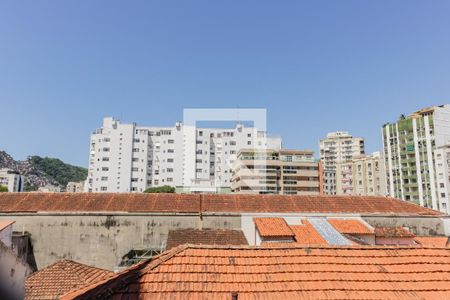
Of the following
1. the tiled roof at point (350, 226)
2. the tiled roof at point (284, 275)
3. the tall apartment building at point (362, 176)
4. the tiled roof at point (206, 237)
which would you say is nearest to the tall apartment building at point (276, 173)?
the tall apartment building at point (362, 176)

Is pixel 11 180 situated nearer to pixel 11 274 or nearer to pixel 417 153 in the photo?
pixel 417 153

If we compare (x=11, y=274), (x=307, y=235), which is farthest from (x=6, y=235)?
(x=307, y=235)

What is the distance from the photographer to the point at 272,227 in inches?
814

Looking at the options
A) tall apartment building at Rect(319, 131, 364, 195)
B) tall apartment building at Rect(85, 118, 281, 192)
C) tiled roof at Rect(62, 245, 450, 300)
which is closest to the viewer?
tiled roof at Rect(62, 245, 450, 300)

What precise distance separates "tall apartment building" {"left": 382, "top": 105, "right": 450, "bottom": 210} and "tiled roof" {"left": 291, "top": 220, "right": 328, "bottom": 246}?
54.1 metres

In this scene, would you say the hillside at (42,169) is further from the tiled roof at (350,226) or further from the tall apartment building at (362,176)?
the tiled roof at (350,226)

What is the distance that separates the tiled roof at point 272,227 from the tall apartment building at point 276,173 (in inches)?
2006

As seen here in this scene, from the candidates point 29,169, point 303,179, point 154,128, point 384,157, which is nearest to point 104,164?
point 154,128

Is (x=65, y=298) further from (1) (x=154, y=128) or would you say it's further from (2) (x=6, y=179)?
(2) (x=6, y=179)

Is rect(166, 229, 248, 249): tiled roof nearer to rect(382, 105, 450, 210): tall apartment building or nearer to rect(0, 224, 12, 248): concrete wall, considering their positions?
rect(0, 224, 12, 248): concrete wall

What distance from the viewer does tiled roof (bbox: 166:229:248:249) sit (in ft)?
64.7

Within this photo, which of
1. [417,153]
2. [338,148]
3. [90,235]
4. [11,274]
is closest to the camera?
[11,274]

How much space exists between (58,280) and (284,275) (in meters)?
10.2

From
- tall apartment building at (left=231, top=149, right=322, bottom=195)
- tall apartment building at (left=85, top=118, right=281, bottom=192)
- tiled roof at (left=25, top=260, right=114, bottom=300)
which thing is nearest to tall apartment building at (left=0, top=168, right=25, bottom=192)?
tall apartment building at (left=85, top=118, right=281, bottom=192)
